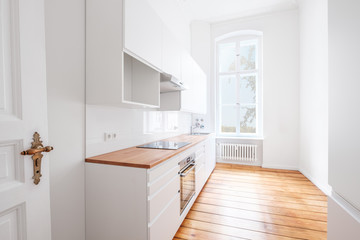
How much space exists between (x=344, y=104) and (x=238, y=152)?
3915 mm

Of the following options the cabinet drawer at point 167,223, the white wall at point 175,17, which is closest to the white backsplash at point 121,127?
the cabinet drawer at point 167,223

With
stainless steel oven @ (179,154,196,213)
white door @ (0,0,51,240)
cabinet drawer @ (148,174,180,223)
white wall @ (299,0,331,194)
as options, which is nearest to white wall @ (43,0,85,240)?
white door @ (0,0,51,240)

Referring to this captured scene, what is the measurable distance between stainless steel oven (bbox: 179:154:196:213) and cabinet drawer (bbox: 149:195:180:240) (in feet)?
0.55

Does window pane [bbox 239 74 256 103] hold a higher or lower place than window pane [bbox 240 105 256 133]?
higher

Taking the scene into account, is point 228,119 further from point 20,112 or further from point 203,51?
point 20,112

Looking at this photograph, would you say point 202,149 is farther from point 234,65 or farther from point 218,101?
point 234,65

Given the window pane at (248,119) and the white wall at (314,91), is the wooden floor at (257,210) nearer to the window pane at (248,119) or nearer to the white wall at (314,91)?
the white wall at (314,91)

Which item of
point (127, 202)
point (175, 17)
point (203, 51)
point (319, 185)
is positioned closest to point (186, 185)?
point (127, 202)

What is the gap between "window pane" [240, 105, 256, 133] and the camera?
4.40 metres

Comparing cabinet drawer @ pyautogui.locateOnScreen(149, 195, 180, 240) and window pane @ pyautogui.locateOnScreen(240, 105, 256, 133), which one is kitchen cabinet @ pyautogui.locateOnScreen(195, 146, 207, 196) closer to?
cabinet drawer @ pyautogui.locateOnScreen(149, 195, 180, 240)

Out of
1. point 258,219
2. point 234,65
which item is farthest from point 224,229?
point 234,65

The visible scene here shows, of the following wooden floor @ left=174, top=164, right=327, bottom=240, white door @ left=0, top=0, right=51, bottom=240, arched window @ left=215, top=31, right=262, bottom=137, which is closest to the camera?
white door @ left=0, top=0, right=51, bottom=240

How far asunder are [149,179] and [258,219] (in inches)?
60.8

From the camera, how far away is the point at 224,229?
1826 millimetres
